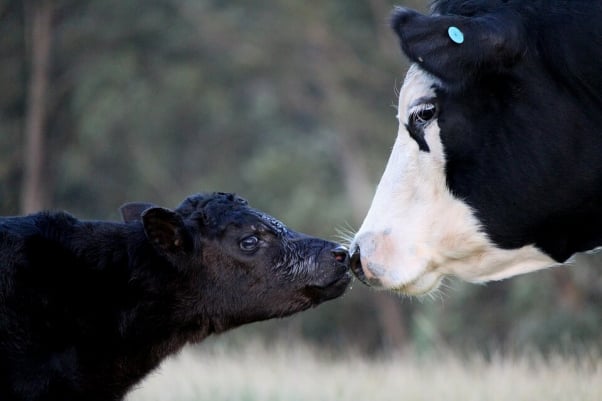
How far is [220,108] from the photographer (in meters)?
36.4

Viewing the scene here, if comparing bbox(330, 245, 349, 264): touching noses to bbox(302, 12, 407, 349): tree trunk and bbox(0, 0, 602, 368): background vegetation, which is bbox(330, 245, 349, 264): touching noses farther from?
bbox(302, 12, 407, 349): tree trunk

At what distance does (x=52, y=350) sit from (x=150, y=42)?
28549 mm

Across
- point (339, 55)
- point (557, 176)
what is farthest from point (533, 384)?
point (339, 55)

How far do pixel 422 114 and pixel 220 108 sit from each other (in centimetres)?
3082

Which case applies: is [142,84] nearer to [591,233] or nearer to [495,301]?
[495,301]

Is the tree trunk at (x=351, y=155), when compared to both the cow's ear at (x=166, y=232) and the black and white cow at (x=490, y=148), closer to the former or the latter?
the cow's ear at (x=166, y=232)

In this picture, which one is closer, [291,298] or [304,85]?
[291,298]

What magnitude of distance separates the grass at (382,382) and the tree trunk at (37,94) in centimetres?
2149

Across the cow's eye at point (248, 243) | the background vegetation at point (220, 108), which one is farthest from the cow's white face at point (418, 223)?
the background vegetation at point (220, 108)

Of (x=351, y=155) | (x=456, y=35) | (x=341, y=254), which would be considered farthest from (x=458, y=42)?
(x=351, y=155)

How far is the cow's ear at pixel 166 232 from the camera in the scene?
626cm

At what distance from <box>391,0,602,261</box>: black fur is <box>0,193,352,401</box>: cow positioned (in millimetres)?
1213

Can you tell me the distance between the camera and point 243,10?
34156 mm

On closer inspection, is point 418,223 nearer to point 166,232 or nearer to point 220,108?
point 166,232
